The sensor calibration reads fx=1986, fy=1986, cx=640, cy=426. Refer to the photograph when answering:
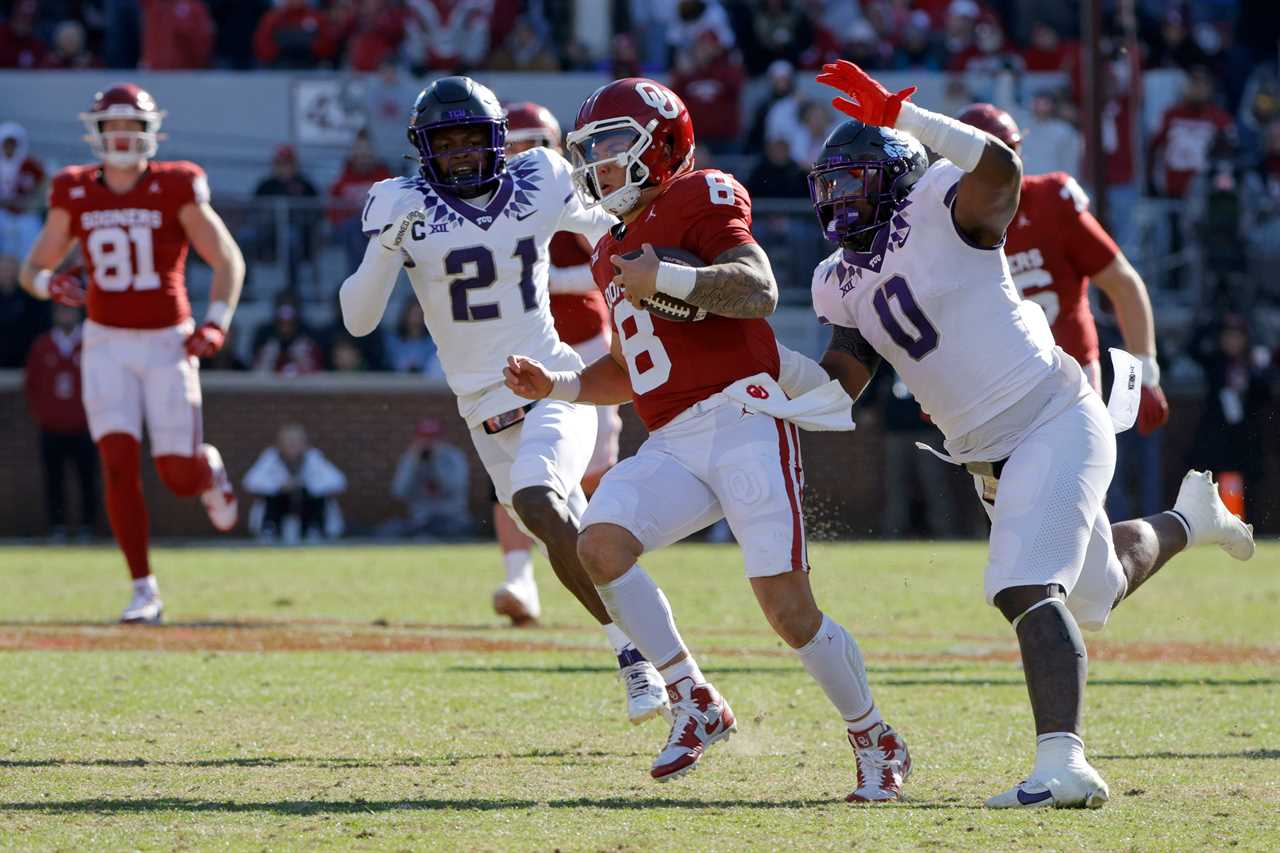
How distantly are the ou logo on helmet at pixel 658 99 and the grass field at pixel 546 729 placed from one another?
188cm

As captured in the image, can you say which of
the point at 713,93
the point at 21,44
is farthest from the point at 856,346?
the point at 21,44

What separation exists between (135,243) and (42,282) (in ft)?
1.85

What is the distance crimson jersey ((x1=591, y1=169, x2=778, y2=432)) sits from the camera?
5441 millimetres

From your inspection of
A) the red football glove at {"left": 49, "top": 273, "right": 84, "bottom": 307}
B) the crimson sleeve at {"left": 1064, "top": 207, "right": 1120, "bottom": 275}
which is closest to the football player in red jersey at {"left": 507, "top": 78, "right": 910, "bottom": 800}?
the crimson sleeve at {"left": 1064, "top": 207, "right": 1120, "bottom": 275}

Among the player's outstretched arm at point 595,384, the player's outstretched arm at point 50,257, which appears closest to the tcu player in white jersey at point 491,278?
the player's outstretched arm at point 595,384

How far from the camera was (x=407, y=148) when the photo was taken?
741 inches

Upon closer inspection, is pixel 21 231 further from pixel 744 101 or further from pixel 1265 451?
pixel 1265 451

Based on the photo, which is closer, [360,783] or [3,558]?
[360,783]

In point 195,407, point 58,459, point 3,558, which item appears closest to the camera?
point 195,407

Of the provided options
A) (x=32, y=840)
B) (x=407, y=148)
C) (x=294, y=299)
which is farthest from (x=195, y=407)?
(x=407, y=148)

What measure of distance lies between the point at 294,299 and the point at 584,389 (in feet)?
40.2

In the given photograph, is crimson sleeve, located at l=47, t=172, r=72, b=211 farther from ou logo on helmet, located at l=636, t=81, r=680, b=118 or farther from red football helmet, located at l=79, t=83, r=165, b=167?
ou logo on helmet, located at l=636, t=81, r=680, b=118

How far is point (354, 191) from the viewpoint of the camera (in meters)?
17.8

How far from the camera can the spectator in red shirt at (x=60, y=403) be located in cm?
1702
